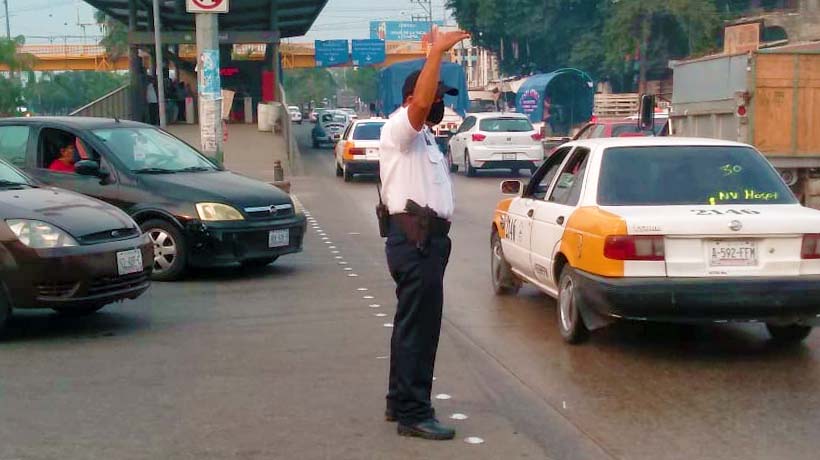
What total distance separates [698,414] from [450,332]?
275 centimetres

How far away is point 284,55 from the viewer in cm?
8069

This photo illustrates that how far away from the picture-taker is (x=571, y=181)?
27.7 ft

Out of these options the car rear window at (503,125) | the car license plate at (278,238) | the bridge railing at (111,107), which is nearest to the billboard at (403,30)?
the bridge railing at (111,107)

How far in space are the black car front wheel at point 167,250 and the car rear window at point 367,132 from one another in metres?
16.3

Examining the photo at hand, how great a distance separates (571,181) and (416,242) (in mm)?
3279

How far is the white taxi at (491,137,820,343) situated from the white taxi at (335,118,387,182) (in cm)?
1844

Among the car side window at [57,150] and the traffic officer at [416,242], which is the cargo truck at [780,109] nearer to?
the car side window at [57,150]

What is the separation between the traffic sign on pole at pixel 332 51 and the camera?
76.1 metres

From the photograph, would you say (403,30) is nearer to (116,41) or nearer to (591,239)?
(116,41)

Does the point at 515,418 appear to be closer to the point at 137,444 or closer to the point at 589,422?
the point at 589,422

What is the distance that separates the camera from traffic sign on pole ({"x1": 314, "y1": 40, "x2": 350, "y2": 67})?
76125 mm

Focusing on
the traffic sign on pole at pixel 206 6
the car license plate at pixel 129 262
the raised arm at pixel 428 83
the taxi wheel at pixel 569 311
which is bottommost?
the taxi wheel at pixel 569 311

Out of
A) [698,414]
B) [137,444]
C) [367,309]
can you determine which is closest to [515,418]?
[698,414]

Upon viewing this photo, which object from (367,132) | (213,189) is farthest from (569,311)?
(367,132)
